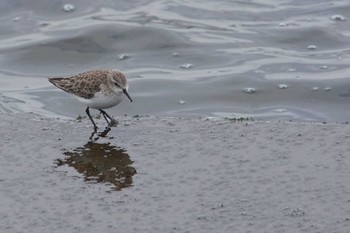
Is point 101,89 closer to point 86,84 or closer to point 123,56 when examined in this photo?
point 86,84

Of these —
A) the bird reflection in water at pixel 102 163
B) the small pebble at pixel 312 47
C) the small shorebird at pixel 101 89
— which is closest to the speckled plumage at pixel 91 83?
the small shorebird at pixel 101 89

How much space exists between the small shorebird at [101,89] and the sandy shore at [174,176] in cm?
22

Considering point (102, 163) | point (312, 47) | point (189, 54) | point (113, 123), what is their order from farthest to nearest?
point (312, 47), point (189, 54), point (113, 123), point (102, 163)

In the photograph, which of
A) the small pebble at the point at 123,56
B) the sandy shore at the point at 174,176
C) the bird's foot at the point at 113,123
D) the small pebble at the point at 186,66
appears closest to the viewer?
the sandy shore at the point at 174,176

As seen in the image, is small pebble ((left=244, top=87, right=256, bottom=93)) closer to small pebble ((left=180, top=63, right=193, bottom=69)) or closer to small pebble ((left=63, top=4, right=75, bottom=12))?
small pebble ((left=180, top=63, right=193, bottom=69))

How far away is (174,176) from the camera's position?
563 cm

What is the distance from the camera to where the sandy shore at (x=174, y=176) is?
493 centimetres

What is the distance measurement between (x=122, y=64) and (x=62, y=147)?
511 centimetres

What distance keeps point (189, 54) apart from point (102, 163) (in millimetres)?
5625

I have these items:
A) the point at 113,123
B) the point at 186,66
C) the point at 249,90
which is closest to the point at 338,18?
the point at 186,66

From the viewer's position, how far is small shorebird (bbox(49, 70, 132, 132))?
694 centimetres

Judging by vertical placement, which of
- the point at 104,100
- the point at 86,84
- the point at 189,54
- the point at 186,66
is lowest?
the point at 186,66

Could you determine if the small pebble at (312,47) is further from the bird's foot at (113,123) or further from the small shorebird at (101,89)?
the bird's foot at (113,123)

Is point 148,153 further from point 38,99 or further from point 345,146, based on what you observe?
point 38,99
